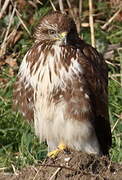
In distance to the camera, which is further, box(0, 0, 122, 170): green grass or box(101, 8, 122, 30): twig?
box(101, 8, 122, 30): twig

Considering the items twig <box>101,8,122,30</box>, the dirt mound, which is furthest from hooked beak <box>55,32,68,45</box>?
twig <box>101,8,122,30</box>

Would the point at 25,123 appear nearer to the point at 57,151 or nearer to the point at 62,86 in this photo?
the point at 62,86

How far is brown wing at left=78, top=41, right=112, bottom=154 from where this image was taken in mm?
5703

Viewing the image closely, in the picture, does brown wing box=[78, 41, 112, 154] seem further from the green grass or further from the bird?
the green grass

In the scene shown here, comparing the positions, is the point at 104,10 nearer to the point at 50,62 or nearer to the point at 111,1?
the point at 111,1

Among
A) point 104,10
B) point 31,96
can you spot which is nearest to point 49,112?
point 31,96

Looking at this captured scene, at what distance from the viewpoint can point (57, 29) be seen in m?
5.54

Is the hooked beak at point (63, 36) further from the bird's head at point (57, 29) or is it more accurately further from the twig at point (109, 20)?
the twig at point (109, 20)

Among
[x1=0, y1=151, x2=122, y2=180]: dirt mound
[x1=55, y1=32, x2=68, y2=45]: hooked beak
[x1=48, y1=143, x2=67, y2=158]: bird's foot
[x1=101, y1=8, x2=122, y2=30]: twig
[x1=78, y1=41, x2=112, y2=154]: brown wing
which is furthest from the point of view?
[x1=101, y1=8, x2=122, y2=30]: twig

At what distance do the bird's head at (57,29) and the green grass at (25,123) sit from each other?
104cm

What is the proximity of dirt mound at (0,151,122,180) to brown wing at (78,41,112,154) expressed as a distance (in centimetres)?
82

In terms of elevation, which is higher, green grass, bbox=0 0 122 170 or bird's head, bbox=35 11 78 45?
bird's head, bbox=35 11 78 45

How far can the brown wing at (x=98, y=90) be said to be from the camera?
5703 mm

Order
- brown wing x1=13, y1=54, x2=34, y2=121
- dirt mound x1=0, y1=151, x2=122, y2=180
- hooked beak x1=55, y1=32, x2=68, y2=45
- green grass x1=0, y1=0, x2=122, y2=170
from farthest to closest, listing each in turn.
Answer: green grass x1=0, y1=0, x2=122, y2=170 → brown wing x1=13, y1=54, x2=34, y2=121 → hooked beak x1=55, y1=32, x2=68, y2=45 → dirt mound x1=0, y1=151, x2=122, y2=180
